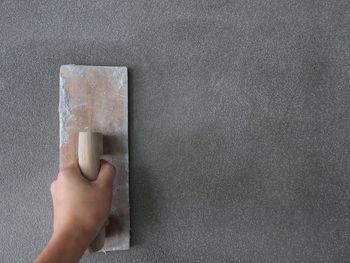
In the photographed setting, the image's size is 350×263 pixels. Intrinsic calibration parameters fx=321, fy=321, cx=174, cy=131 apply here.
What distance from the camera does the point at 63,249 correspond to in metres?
0.64

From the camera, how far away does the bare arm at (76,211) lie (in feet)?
2.14

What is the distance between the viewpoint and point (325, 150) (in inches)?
39.6

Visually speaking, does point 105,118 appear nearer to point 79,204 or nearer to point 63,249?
point 79,204

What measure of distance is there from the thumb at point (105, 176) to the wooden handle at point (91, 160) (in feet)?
0.04

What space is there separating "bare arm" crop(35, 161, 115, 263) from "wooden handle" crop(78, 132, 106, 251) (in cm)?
2

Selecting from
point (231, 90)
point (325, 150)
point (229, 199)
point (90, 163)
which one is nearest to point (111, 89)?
point (90, 163)

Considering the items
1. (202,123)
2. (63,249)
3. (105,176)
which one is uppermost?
(202,123)

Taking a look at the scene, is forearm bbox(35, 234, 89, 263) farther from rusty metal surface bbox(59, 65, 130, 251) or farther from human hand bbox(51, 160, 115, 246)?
rusty metal surface bbox(59, 65, 130, 251)

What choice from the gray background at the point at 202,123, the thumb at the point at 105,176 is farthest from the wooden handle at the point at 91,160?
the gray background at the point at 202,123

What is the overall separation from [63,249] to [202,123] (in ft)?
1.68

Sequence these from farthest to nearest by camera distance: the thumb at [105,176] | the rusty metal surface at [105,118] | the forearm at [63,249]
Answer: the rusty metal surface at [105,118] < the thumb at [105,176] < the forearm at [63,249]

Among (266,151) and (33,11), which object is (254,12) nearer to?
(266,151)

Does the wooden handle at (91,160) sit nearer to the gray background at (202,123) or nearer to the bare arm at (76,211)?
the bare arm at (76,211)

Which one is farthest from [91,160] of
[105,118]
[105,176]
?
[105,118]
